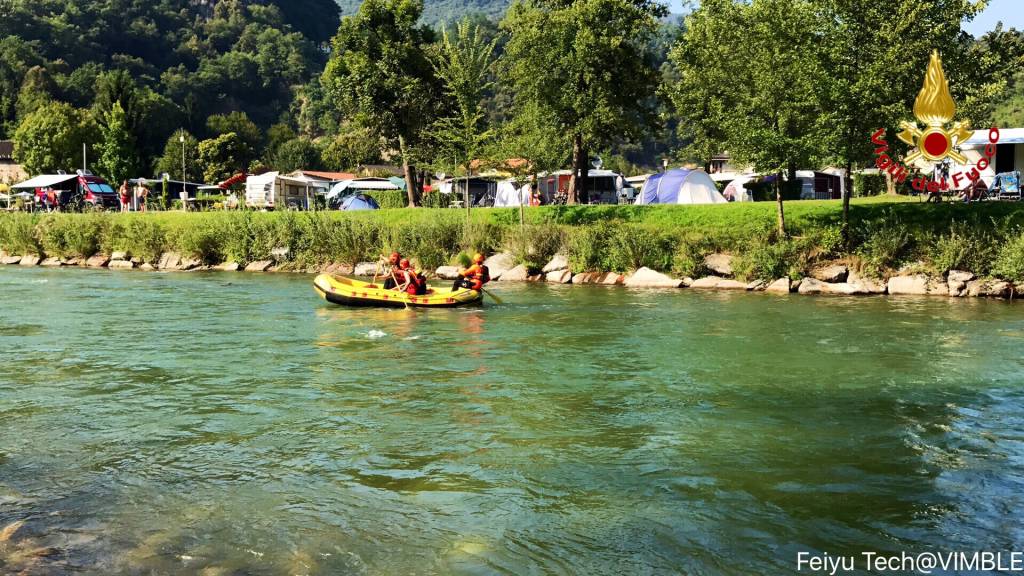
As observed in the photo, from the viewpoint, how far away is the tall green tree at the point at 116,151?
89688mm

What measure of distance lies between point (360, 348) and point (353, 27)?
32.5 metres

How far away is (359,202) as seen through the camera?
2084 inches

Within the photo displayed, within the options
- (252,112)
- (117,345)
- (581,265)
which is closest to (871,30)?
(581,265)

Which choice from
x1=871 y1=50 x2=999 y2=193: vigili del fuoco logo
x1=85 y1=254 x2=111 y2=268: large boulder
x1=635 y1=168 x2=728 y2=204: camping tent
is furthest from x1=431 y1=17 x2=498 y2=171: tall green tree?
x1=871 y1=50 x2=999 y2=193: vigili del fuoco logo

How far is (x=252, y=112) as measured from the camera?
564ft

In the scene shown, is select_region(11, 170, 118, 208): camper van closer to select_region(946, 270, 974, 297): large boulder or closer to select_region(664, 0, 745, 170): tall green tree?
select_region(664, 0, 745, 170): tall green tree

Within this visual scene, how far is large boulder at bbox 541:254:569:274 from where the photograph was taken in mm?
34156

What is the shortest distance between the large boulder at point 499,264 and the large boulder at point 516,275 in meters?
0.21

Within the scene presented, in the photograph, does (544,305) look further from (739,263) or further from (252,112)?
(252,112)

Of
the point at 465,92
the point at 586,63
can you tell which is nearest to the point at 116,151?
the point at 465,92

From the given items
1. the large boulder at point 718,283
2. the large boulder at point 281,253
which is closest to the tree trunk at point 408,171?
the large boulder at point 281,253

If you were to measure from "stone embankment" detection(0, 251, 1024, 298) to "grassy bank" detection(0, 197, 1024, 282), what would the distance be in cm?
42

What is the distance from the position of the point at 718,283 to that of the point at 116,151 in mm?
77640

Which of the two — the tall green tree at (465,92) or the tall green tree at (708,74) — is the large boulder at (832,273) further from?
the tall green tree at (465,92)
